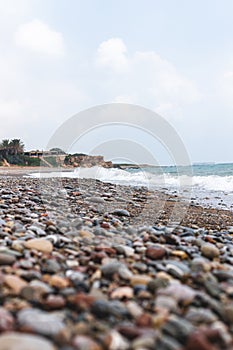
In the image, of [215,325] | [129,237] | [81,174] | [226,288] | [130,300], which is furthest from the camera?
[81,174]

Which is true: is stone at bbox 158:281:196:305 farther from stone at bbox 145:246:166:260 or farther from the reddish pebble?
stone at bbox 145:246:166:260

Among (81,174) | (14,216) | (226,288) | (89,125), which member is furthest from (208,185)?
(226,288)

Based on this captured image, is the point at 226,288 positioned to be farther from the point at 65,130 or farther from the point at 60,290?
the point at 65,130

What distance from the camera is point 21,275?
177cm

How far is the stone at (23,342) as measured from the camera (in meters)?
1.10

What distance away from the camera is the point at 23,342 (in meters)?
1.12

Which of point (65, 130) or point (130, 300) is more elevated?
point (65, 130)

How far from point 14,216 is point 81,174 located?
13.3 meters

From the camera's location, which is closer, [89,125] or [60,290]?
[60,290]

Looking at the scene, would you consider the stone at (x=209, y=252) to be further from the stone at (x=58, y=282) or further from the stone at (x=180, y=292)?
the stone at (x=58, y=282)

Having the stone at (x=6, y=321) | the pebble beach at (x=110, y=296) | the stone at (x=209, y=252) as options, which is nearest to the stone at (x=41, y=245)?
the pebble beach at (x=110, y=296)

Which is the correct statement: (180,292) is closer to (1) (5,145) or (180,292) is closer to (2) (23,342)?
(2) (23,342)

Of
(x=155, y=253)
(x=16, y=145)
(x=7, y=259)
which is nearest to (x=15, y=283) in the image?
(x=7, y=259)

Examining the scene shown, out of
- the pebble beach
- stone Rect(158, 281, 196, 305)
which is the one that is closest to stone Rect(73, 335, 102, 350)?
the pebble beach
